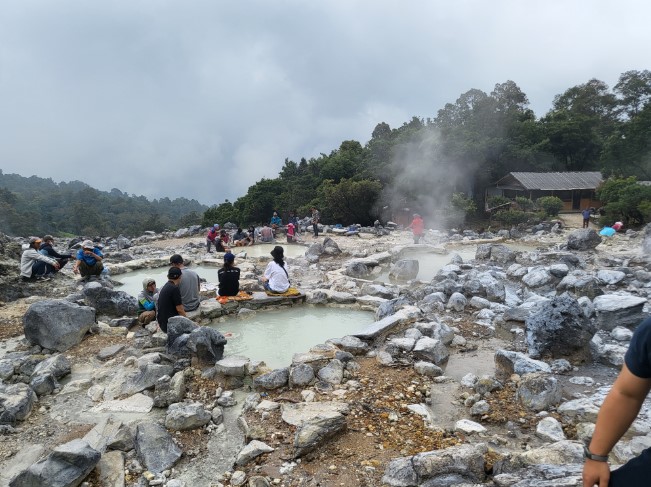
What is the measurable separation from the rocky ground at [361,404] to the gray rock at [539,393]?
1cm

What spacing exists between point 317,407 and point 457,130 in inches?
923

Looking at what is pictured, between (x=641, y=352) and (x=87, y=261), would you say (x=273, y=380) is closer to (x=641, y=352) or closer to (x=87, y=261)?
(x=641, y=352)

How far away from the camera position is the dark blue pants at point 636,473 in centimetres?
164

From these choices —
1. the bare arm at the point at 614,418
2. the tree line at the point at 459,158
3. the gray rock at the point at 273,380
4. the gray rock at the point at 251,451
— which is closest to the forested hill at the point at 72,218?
the tree line at the point at 459,158

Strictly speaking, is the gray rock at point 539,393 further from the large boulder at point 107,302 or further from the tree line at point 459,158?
the tree line at point 459,158

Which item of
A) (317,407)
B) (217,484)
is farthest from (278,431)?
(217,484)

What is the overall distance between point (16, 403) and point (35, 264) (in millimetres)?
6588

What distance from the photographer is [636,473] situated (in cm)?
167

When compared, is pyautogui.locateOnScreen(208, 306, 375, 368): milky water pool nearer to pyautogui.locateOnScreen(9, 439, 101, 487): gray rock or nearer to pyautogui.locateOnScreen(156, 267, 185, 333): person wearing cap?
pyautogui.locateOnScreen(156, 267, 185, 333): person wearing cap

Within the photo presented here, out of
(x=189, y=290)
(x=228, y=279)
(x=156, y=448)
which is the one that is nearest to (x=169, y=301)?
(x=189, y=290)

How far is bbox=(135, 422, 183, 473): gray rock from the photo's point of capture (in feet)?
11.5

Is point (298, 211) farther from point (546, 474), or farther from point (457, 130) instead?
point (546, 474)

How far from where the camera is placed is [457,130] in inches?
974

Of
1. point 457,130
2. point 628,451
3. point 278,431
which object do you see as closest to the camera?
point 628,451
